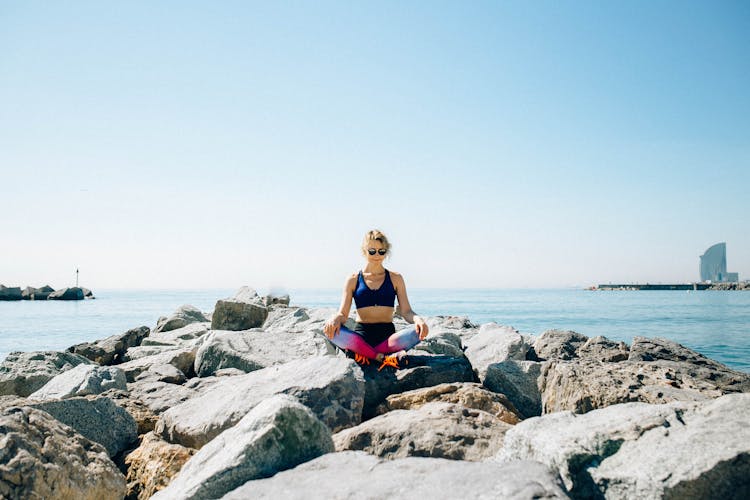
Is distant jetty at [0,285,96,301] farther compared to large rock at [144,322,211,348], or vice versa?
distant jetty at [0,285,96,301]

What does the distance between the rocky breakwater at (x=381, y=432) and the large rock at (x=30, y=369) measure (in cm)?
7

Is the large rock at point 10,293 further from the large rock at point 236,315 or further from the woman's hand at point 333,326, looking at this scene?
the woman's hand at point 333,326

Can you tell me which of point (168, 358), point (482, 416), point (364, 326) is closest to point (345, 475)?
point (482, 416)

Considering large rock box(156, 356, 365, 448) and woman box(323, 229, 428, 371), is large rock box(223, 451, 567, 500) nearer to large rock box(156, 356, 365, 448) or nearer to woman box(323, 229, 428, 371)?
large rock box(156, 356, 365, 448)

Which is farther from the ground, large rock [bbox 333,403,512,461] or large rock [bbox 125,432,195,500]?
large rock [bbox 333,403,512,461]

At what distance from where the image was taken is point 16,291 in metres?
63.1

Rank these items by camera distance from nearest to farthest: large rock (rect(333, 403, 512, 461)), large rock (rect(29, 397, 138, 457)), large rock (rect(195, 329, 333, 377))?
large rock (rect(333, 403, 512, 461)) < large rock (rect(29, 397, 138, 457)) < large rock (rect(195, 329, 333, 377))

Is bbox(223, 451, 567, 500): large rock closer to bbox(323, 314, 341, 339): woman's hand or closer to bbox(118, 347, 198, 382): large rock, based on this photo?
bbox(323, 314, 341, 339): woman's hand

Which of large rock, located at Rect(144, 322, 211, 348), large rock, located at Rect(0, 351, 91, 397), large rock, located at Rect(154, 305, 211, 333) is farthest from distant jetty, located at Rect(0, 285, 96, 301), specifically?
large rock, located at Rect(0, 351, 91, 397)

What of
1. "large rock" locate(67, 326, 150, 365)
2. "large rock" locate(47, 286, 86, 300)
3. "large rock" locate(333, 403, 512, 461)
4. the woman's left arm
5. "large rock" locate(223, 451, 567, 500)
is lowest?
"large rock" locate(47, 286, 86, 300)

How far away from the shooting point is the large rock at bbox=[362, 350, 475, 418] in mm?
5039

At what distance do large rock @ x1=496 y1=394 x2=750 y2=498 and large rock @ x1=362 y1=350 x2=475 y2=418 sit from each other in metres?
2.07

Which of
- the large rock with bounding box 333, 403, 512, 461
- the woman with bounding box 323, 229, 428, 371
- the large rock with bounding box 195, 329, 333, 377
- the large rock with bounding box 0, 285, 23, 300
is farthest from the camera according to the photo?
the large rock with bounding box 0, 285, 23, 300

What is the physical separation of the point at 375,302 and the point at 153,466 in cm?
268
